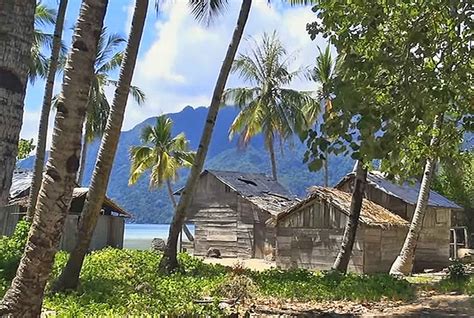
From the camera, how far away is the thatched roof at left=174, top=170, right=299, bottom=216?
107ft

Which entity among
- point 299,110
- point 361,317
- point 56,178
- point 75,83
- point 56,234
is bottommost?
point 361,317

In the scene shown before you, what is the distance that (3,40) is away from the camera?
4.41m

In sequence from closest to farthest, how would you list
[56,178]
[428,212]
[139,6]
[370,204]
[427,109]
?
[56,178] → [427,109] → [139,6] → [370,204] → [428,212]

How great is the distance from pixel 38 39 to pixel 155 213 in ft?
489

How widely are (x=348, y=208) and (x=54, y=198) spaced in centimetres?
1852

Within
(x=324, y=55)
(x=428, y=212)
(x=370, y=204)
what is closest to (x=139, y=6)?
(x=370, y=204)

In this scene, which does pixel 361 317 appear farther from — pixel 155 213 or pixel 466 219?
pixel 155 213

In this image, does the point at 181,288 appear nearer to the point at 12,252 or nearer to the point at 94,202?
the point at 94,202

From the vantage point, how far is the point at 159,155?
4166 centimetres

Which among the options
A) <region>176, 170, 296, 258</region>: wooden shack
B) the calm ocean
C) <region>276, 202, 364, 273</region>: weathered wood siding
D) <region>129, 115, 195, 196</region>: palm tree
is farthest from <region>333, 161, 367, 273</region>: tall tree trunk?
<region>129, 115, 195, 196</region>: palm tree

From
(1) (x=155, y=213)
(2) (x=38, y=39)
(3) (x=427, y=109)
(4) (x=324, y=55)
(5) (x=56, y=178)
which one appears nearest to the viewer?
(5) (x=56, y=178)

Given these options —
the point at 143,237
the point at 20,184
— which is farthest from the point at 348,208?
the point at 143,237

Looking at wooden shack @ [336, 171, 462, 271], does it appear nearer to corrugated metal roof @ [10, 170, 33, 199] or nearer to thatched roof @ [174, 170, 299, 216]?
thatched roof @ [174, 170, 299, 216]

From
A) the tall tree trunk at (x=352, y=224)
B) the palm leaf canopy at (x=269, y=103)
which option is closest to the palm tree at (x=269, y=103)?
the palm leaf canopy at (x=269, y=103)
